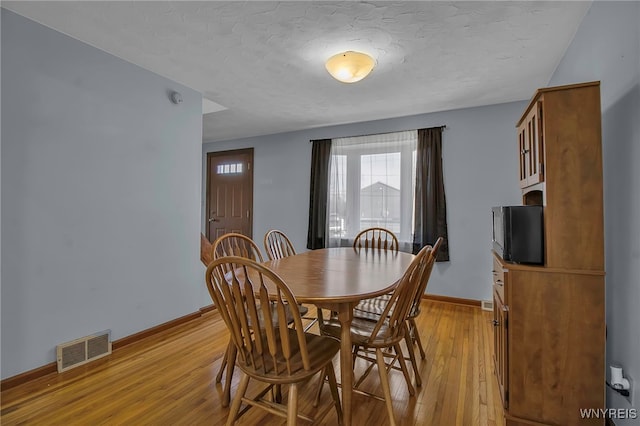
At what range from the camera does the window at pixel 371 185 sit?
3.88 metres

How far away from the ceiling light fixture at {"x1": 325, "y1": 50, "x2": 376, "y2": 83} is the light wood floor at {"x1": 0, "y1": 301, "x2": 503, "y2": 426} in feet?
7.25

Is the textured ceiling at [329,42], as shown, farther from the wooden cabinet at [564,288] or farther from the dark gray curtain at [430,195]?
the wooden cabinet at [564,288]

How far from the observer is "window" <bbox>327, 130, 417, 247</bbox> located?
3.88 m

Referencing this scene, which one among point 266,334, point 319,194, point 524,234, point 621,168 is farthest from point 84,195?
point 621,168

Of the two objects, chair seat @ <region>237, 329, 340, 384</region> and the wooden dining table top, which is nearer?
chair seat @ <region>237, 329, 340, 384</region>

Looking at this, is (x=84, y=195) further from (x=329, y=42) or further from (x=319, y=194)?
(x=319, y=194)

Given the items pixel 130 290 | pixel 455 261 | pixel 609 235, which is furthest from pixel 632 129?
pixel 130 290

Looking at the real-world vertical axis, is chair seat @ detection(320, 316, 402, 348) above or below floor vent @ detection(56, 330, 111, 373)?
above

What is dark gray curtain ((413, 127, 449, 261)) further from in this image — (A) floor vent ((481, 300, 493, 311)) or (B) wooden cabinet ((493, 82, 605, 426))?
(B) wooden cabinet ((493, 82, 605, 426))

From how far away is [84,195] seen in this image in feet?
7.34

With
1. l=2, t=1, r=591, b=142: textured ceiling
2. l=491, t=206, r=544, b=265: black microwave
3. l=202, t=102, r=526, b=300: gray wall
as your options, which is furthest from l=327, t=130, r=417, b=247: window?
l=491, t=206, r=544, b=265: black microwave

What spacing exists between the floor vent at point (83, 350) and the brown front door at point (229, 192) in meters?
2.92

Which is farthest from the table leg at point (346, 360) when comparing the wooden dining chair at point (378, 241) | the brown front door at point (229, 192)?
the brown front door at point (229, 192)

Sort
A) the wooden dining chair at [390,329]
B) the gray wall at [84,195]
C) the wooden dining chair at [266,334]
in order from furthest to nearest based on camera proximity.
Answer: the gray wall at [84,195] < the wooden dining chair at [390,329] < the wooden dining chair at [266,334]
